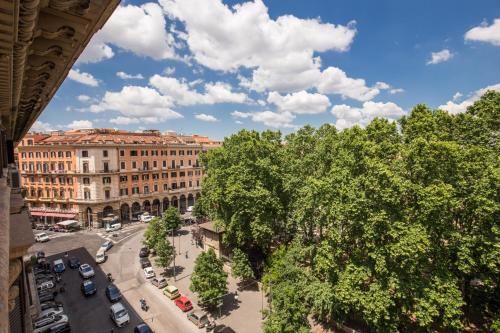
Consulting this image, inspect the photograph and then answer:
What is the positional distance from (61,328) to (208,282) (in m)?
11.3

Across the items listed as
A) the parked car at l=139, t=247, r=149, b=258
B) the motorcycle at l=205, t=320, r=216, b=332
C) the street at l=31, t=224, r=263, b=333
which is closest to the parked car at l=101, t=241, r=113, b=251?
the street at l=31, t=224, r=263, b=333

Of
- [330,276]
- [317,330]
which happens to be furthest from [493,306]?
[317,330]

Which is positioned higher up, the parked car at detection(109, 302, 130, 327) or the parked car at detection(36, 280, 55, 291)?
the parked car at detection(36, 280, 55, 291)

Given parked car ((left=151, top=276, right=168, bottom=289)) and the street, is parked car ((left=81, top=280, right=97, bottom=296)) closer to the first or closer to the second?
the street

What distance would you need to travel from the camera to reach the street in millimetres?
21969

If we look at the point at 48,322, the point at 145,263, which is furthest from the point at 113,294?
the point at 145,263

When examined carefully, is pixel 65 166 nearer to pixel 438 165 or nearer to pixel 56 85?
pixel 56 85

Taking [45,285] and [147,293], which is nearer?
[147,293]

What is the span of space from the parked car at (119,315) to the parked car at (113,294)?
2200mm

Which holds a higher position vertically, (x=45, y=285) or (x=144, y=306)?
(x=45, y=285)

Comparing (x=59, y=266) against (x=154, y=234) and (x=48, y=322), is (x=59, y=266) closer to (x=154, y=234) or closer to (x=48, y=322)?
(x=154, y=234)

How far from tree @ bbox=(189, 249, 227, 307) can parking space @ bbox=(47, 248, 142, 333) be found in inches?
210

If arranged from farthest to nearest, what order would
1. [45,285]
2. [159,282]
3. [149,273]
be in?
[149,273], [159,282], [45,285]

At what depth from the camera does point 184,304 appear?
23812 mm
